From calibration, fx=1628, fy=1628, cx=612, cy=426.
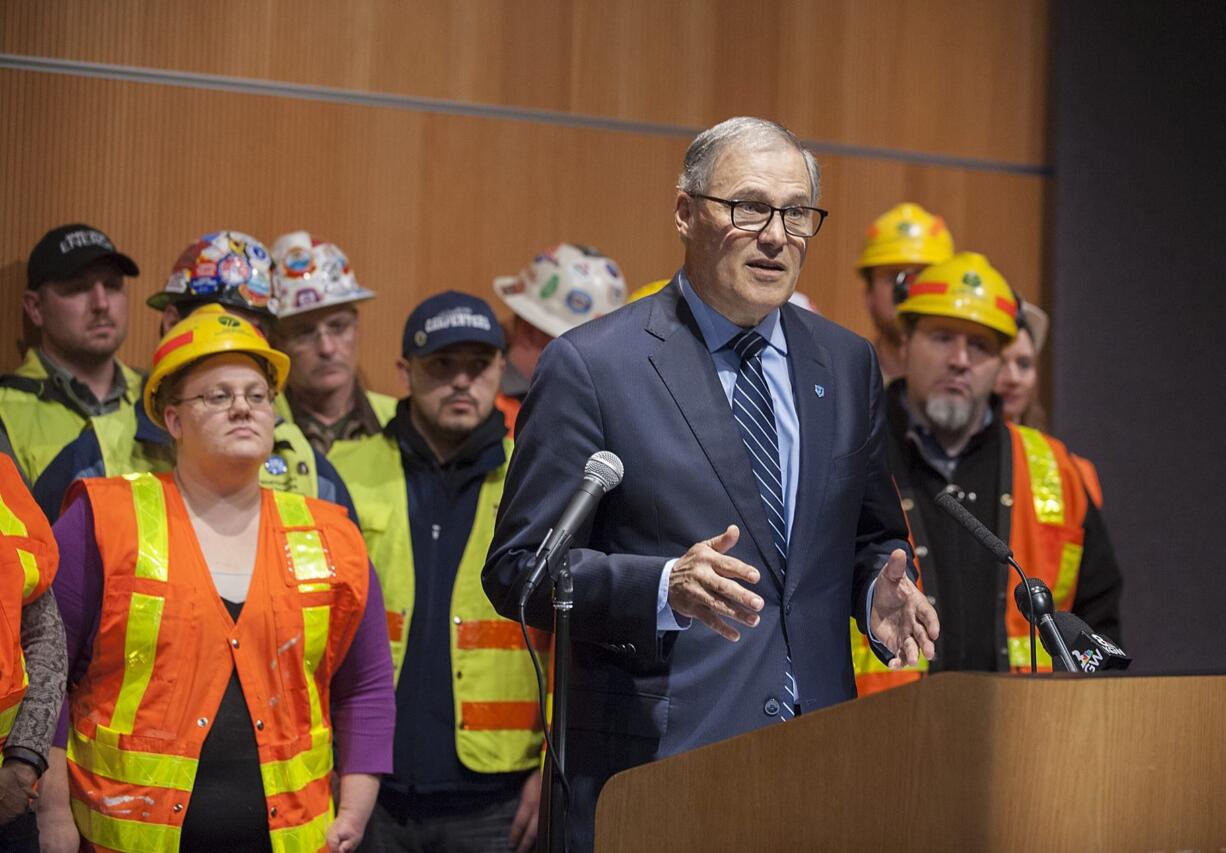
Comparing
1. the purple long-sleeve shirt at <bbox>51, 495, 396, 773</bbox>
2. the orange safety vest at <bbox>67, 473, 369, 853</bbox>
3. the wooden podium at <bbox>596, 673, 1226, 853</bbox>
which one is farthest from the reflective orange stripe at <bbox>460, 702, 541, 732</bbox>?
the wooden podium at <bbox>596, 673, 1226, 853</bbox>

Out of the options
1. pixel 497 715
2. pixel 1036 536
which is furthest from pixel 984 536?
pixel 1036 536

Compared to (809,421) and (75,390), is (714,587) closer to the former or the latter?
(809,421)

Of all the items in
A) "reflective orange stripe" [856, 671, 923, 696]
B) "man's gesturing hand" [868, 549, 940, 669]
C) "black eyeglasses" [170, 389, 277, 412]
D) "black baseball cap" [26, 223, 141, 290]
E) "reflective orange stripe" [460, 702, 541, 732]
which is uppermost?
"black baseball cap" [26, 223, 141, 290]

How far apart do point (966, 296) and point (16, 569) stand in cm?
240

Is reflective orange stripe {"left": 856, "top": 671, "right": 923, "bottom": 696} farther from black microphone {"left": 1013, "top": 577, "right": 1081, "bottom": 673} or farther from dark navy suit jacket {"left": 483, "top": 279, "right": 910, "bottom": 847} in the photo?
black microphone {"left": 1013, "top": 577, "right": 1081, "bottom": 673}

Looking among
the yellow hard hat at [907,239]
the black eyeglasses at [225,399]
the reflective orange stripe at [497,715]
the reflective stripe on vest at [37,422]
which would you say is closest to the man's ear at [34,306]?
the reflective stripe on vest at [37,422]

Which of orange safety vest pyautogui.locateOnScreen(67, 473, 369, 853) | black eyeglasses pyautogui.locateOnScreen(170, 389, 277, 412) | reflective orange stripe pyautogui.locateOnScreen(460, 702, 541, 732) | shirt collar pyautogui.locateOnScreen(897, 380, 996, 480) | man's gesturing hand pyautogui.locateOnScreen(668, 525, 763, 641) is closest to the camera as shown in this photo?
man's gesturing hand pyautogui.locateOnScreen(668, 525, 763, 641)

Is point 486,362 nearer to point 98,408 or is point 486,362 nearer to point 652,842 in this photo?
point 98,408

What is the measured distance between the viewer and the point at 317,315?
13.2ft

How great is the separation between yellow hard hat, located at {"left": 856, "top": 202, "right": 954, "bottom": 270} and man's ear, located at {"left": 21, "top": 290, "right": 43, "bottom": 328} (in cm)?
241

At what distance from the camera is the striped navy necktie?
228 cm

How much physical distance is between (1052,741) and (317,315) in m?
2.77

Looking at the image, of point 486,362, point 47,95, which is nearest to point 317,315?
point 486,362

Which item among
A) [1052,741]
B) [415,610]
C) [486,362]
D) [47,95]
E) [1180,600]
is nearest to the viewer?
[1052,741]
